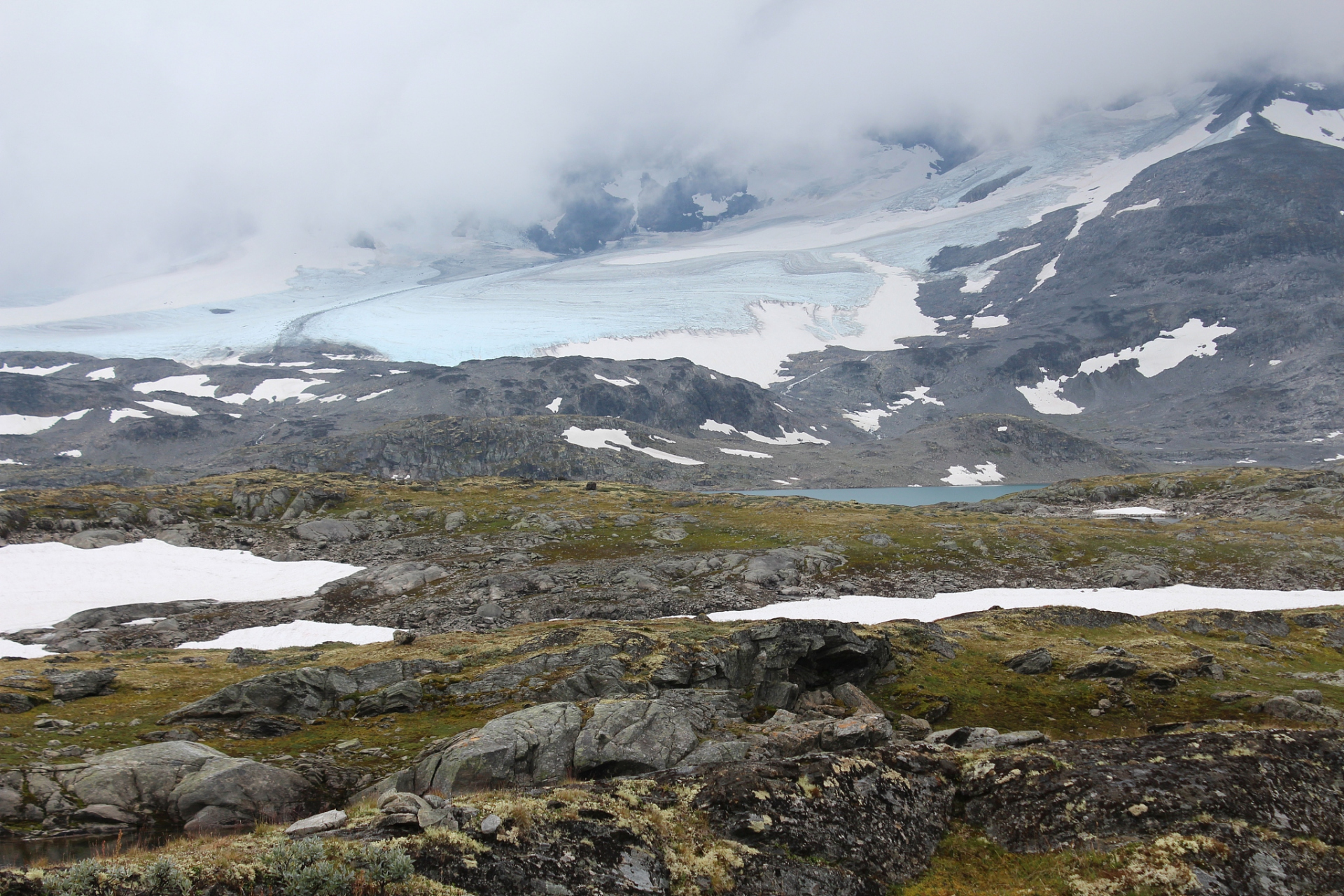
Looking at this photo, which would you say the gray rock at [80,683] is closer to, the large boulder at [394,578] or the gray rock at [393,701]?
the gray rock at [393,701]

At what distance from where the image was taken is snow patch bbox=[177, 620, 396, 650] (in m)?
48.3

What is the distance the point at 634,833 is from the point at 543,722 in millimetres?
9891

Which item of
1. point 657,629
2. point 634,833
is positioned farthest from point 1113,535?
point 634,833

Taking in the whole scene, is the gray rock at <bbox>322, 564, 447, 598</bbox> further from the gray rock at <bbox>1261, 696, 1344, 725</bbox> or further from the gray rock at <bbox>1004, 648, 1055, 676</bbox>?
the gray rock at <bbox>1261, 696, 1344, 725</bbox>

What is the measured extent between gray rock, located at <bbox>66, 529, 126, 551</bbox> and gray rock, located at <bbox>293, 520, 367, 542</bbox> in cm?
1753

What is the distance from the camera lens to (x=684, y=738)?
71.3ft

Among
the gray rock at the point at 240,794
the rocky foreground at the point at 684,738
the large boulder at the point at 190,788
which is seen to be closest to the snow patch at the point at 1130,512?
the rocky foreground at the point at 684,738

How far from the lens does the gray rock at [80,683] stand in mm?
29406

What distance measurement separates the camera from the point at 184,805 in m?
17.5

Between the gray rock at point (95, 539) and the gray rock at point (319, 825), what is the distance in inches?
3013

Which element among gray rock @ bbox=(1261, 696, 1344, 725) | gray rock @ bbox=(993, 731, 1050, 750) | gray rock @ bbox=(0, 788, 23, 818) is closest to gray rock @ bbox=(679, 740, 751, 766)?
gray rock @ bbox=(993, 731, 1050, 750)

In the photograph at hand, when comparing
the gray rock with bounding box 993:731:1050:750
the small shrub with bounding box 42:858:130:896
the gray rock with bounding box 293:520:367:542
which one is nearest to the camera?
the small shrub with bounding box 42:858:130:896

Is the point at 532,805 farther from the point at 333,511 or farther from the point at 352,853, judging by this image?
the point at 333,511

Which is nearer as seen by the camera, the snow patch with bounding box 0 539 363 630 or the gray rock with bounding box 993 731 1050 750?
the gray rock with bounding box 993 731 1050 750
